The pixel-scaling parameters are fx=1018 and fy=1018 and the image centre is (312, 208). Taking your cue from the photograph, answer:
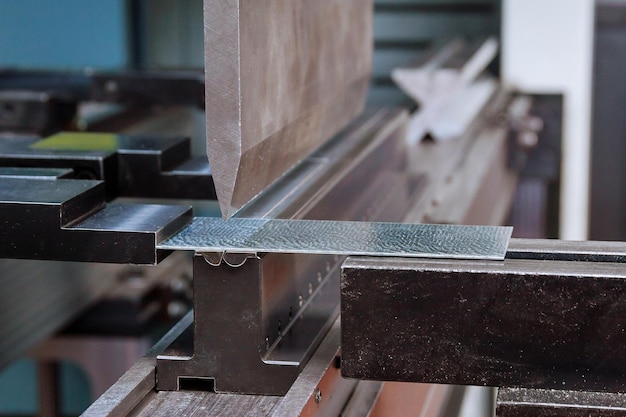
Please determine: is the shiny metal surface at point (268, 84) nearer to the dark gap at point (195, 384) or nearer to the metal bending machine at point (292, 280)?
the metal bending machine at point (292, 280)

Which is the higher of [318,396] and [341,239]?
[341,239]

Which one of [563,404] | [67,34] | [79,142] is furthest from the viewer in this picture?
[67,34]

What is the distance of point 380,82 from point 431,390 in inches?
54.7

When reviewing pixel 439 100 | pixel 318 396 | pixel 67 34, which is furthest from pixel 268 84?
pixel 67 34

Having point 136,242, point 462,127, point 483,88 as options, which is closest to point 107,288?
point 462,127

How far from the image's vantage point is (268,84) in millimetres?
849

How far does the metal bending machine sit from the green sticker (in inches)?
0.8

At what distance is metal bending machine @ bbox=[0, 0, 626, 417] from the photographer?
0.69 metres

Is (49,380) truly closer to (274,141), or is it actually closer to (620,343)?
(274,141)

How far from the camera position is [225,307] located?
76 centimetres

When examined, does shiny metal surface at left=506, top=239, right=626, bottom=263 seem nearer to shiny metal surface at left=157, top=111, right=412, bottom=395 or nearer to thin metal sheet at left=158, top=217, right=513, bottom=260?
thin metal sheet at left=158, top=217, right=513, bottom=260

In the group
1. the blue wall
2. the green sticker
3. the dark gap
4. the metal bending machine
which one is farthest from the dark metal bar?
the blue wall

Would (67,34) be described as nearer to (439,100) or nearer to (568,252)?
(439,100)

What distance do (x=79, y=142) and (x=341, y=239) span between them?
0.40 m
